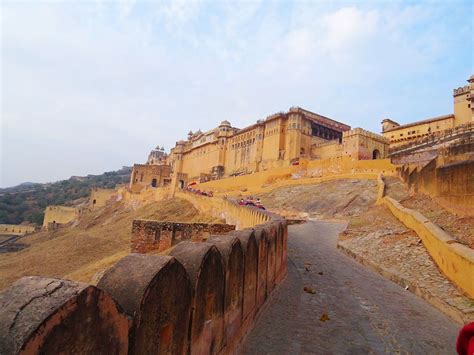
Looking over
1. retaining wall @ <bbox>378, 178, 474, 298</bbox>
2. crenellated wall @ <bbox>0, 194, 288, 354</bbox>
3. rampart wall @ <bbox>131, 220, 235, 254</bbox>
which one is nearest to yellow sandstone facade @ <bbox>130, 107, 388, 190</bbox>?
rampart wall @ <bbox>131, 220, 235, 254</bbox>

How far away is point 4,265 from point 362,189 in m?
27.2

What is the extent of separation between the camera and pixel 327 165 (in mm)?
Answer: 40750

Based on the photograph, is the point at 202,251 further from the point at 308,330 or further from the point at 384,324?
the point at 384,324

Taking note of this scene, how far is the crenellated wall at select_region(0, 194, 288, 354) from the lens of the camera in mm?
1347

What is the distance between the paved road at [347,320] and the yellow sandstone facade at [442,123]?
142 feet

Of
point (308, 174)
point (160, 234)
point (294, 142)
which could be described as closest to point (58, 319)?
point (160, 234)

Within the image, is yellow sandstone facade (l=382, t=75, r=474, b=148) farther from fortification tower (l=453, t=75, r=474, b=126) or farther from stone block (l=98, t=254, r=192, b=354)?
stone block (l=98, t=254, r=192, b=354)

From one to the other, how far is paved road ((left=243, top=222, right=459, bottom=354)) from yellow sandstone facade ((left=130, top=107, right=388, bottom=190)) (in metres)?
35.3

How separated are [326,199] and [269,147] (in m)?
28.5

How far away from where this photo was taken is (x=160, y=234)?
1523 centimetres

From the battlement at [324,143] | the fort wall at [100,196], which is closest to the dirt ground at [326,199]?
the battlement at [324,143]

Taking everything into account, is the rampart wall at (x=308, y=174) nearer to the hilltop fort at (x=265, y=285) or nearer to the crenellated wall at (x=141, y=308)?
the hilltop fort at (x=265, y=285)

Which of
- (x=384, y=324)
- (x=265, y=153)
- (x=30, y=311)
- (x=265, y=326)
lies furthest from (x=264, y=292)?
(x=265, y=153)

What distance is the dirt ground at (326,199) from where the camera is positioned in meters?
25.6
